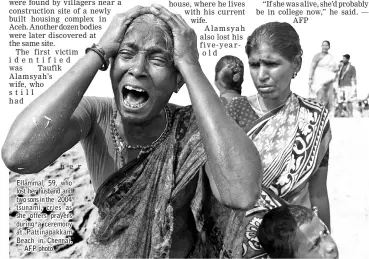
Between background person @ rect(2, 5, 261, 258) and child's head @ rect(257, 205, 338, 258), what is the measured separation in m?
0.65

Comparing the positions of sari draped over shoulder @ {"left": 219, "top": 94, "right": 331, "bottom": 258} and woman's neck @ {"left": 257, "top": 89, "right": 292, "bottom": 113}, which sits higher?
woman's neck @ {"left": 257, "top": 89, "right": 292, "bottom": 113}

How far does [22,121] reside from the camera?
5.10 feet

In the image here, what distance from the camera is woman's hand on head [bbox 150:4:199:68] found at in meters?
1.63

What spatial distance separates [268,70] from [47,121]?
154 centimetres

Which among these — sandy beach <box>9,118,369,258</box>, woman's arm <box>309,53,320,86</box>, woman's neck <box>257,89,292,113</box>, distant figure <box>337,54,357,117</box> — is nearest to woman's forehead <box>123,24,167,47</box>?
woman's neck <box>257,89,292,113</box>

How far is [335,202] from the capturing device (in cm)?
537

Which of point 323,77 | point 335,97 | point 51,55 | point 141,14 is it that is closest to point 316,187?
point 141,14

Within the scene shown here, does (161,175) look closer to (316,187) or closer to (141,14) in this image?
(141,14)

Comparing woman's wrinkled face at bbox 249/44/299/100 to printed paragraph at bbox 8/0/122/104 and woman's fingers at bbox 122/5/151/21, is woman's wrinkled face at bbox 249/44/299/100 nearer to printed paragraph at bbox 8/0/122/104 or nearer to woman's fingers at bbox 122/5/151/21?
woman's fingers at bbox 122/5/151/21

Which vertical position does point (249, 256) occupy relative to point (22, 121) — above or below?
below

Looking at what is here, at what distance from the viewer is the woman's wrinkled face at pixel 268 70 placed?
2867 mm

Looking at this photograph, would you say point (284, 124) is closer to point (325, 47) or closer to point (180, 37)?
point (180, 37)

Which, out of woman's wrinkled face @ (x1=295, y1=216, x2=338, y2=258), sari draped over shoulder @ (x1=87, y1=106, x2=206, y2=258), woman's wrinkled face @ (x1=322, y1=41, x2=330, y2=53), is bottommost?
woman's wrinkled face @ (x1=295, y1=216, x2=338, y2=258)

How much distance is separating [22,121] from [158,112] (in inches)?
14.8
